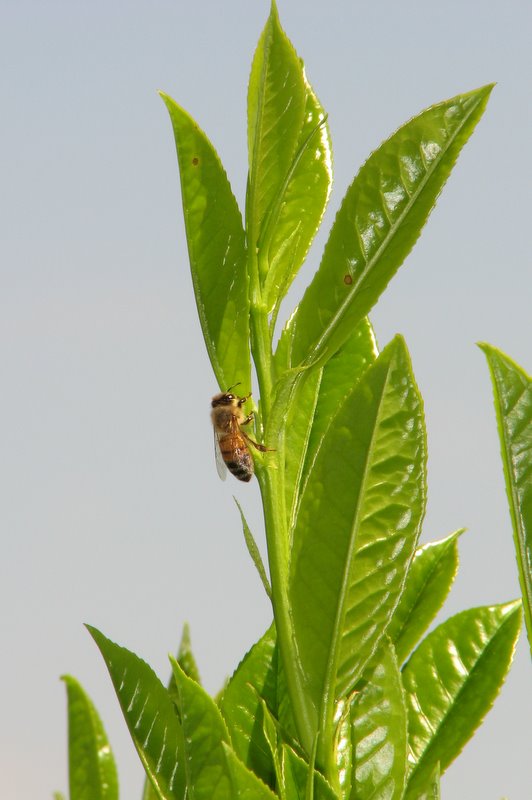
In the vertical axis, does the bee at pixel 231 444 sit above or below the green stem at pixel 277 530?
above

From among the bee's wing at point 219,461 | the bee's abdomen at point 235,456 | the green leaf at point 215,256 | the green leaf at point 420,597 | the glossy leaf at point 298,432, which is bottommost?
the green leaf at point 420,597

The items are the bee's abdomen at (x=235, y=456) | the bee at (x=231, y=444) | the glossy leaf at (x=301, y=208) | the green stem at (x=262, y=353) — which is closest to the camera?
the green stem at (x=262, y=353)

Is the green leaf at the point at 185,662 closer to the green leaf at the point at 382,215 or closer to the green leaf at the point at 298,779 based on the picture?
the green leaf at the point at 298,779

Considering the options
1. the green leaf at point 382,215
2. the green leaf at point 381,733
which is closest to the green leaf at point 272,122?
the green leaf at point 382,215

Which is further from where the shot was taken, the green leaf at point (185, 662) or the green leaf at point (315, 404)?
the green leaf at point (185, 662)

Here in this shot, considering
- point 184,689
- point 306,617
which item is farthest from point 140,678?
point 306,617

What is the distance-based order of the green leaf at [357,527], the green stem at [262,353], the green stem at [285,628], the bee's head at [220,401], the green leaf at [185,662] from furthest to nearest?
the bee's head at [220,401]
the green leaf at [185,662]
the green stem at [262,353]
the green stem at [285,628]
the green leaf at [357,527]
